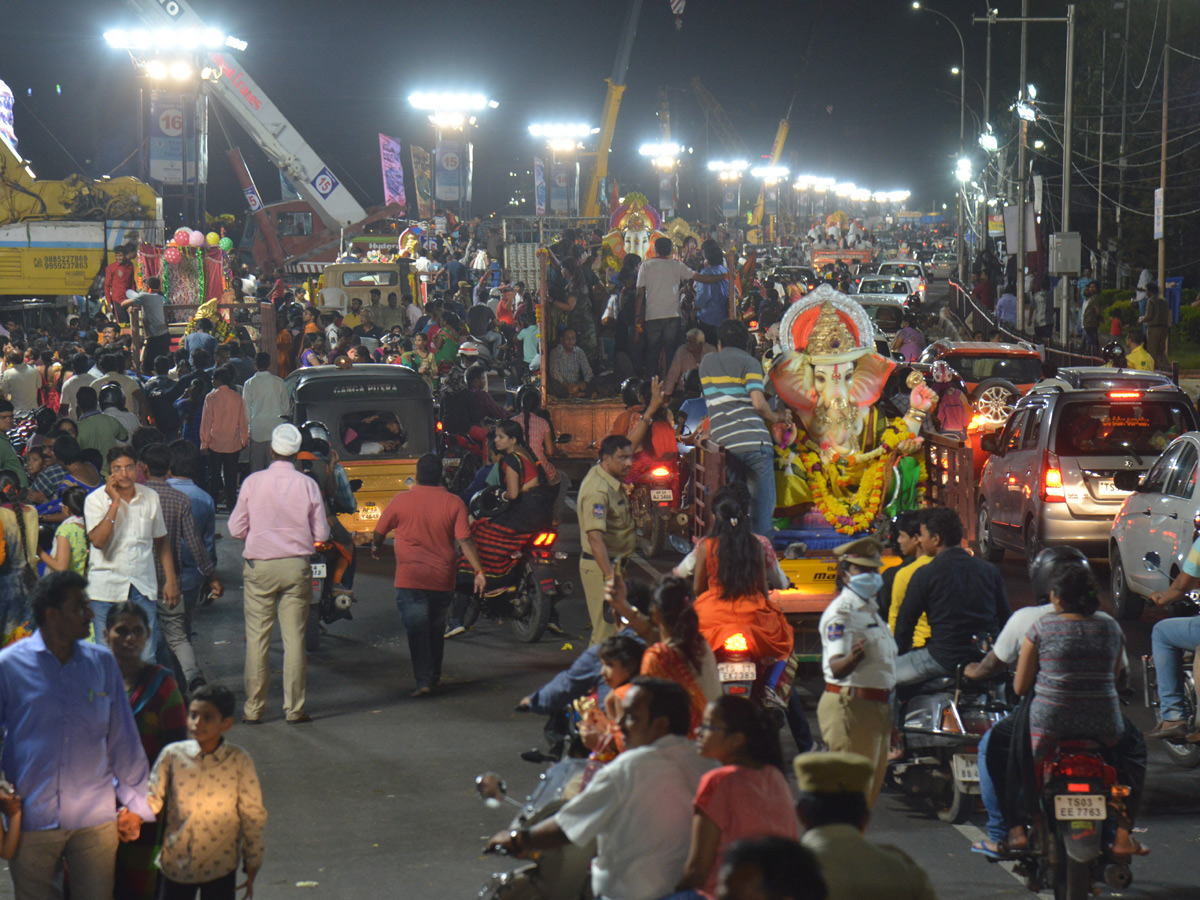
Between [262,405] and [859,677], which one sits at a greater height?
[262,405]

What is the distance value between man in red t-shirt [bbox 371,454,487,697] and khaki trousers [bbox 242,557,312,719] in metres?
0.79

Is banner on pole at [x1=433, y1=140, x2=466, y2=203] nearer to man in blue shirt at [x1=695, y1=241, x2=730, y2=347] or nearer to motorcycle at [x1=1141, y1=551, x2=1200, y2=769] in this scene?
man in blue shirt at [x1=695, y1=241, x2=730, y2=347]

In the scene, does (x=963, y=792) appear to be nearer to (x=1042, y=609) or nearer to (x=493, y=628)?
(x=1042, y=609)

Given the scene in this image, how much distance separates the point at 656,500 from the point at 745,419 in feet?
11.5

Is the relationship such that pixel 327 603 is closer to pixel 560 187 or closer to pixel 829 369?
pixel 829 369

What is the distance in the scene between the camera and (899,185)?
647 ft

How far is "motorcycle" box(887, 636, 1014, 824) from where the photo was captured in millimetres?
7246

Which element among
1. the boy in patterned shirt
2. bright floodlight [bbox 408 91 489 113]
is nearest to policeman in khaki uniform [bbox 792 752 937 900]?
the boy in patterned shirt

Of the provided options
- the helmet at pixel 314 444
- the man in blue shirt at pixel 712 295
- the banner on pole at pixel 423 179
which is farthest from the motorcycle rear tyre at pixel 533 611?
the banner on pole at pixel 423 179

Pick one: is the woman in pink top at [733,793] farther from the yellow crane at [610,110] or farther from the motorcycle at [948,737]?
the yellow crane at [610,110]

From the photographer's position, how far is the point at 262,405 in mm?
16781

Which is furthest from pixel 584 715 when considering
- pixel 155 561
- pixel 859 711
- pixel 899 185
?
pixel 899 185

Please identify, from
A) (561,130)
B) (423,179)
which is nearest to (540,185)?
(561,130)

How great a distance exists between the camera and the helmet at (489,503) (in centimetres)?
1177
